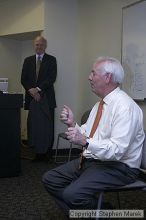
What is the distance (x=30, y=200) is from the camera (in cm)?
339

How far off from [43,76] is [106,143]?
10.8 feet

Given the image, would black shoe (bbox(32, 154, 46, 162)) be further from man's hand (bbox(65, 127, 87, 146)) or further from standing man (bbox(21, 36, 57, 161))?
man's hand (bbox(65, 127, 87, 146))

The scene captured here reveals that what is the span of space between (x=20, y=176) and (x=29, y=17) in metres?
2.84

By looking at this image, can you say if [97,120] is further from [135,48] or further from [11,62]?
[11,62]

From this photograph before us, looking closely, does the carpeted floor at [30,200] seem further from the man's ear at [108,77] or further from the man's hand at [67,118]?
the man's ear at [108,77]

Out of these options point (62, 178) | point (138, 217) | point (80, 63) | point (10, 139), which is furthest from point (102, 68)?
point (80, 63)

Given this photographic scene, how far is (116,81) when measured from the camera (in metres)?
2.40

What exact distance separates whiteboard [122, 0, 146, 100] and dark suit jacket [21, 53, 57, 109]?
1.06m

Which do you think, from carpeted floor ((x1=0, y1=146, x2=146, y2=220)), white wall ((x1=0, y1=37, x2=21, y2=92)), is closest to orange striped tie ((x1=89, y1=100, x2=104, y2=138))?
carpeted floor ((x1=0, y1=146, x2=146, y2=220))

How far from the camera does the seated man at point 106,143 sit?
86.0 inches

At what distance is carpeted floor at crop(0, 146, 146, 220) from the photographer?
118 inches

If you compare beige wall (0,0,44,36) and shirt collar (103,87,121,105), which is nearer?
shirt collar (103,87,121,105)

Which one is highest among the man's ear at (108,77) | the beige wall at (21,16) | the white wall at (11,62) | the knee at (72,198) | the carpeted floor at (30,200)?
the beige wall at (21,16)

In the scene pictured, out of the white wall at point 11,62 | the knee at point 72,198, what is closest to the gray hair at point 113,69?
the knee at point 72,198
